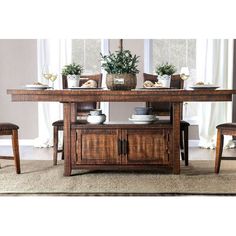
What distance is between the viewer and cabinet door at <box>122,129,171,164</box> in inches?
A: 154

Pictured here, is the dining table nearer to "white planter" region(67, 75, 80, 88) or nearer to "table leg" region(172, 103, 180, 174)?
"table leg" region(172, 103, 180, 174)

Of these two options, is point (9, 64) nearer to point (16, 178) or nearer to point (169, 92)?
point (16, 178)

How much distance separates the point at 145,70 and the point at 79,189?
2.87 m

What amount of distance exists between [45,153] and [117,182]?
6.25 feet

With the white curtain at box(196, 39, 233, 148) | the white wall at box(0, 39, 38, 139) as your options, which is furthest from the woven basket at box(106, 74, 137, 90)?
the white wall at box(0, 39, 38, 139)

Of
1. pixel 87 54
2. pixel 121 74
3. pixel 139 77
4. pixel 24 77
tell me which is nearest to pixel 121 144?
pixel 121 74

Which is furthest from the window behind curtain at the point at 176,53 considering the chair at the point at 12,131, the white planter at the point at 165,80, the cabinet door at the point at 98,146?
the chair at the point at 12,131

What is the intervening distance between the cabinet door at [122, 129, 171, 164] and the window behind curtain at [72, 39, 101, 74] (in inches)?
92.5

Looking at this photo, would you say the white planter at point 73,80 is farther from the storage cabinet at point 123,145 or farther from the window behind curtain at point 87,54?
the window behind curtain at point 87,54

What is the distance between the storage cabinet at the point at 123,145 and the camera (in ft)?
12.8

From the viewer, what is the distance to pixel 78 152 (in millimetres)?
3951

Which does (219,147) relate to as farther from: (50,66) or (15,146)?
(50,66)

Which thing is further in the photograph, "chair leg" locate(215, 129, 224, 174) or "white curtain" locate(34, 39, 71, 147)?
"white curtain" locate(34, 39, 71, 147)
